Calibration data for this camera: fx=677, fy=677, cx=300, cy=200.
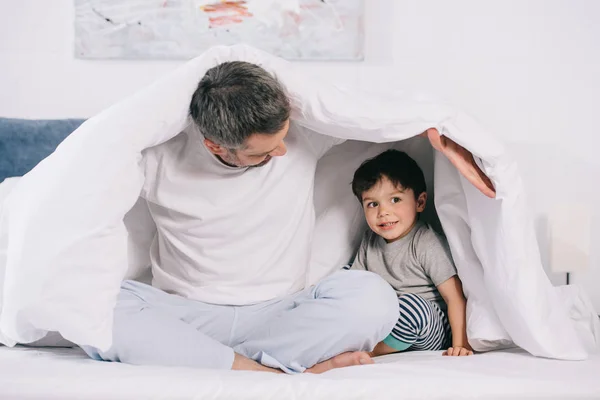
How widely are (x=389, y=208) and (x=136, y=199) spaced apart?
59cm

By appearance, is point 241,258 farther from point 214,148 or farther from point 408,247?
point 408,247

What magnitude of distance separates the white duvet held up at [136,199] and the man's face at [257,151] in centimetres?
9

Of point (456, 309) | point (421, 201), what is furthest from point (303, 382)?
point (421, 201)

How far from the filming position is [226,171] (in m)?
1.50

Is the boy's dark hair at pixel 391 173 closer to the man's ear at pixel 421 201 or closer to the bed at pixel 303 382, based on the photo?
the man's ear at pixel 421 201

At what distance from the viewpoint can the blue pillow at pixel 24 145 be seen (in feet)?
6.07

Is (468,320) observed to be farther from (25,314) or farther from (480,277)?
(25,314)

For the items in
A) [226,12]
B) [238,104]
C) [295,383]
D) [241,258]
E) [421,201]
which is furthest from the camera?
[226,12]

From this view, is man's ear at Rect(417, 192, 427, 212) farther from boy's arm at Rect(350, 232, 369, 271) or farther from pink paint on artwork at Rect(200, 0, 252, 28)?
pink paint on artwork at Rect(200, 0, 252, 28)

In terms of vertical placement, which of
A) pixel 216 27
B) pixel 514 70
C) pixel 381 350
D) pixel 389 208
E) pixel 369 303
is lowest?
pixel 381 350

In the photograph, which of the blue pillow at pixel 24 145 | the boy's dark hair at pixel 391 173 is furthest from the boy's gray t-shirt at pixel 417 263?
the blue pillow at pixel 24 145

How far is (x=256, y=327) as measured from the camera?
1.50 m

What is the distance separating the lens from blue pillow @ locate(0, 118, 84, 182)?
1.85m

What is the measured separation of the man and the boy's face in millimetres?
147
